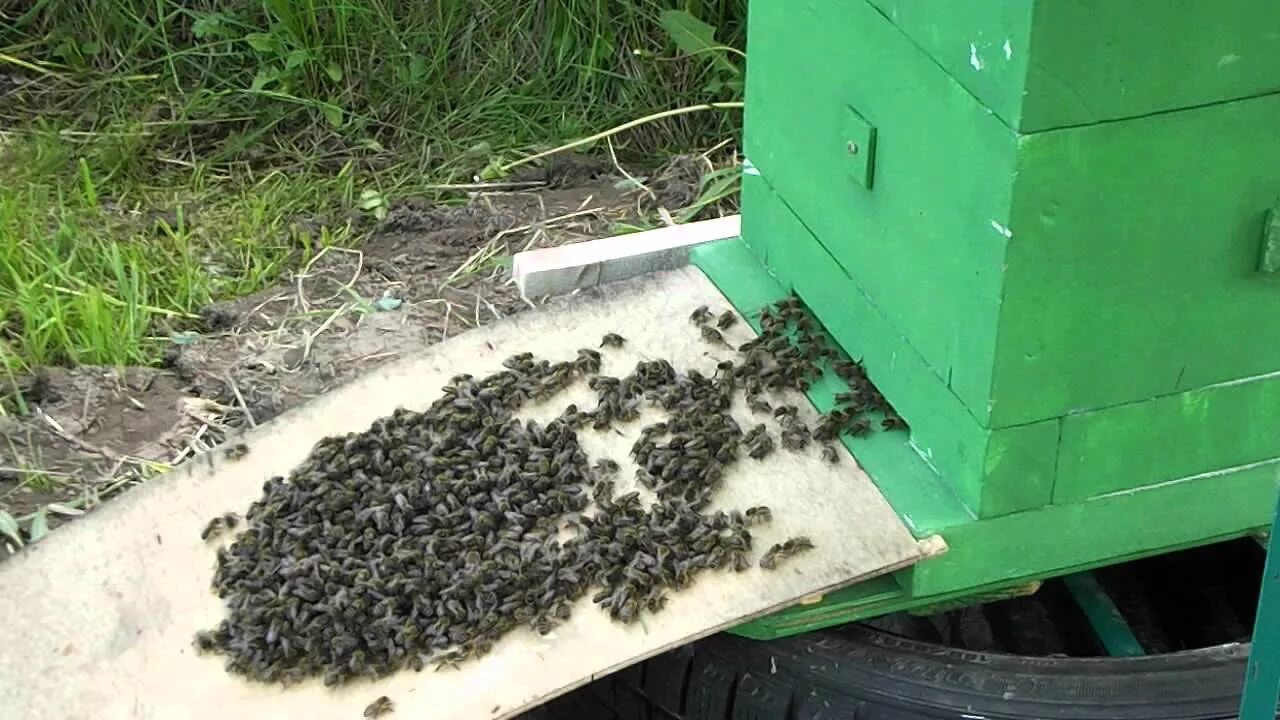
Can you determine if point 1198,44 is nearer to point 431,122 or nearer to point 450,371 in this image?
point 450,371

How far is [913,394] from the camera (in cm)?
238

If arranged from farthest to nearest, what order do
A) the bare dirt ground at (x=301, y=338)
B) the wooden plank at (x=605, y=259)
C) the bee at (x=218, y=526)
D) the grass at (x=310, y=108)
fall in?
1. the grass at (x=310, y=108)
2. the wooden plank at (x=605, y=259)
3. the bare dirt ground at (x=301, y=338)
4. the bee at (x=218, y=526)

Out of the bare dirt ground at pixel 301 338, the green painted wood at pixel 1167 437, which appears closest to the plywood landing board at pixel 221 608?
the green painted wood at pixel 1167 437

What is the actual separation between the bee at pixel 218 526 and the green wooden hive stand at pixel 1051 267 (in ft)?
2.90

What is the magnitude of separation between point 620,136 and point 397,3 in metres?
0.83

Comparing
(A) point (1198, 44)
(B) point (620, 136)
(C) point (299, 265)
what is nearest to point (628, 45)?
(B) point (620, 136)

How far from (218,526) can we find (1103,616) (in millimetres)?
1514

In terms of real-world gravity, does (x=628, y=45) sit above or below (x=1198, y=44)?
below

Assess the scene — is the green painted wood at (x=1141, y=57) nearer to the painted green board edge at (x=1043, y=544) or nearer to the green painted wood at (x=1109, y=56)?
the green painted wood at (x=1109, y=56)

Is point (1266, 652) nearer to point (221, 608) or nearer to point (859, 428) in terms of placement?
point (859, 428)

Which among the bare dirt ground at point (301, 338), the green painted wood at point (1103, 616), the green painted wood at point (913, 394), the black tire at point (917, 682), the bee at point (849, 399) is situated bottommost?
the bare dirt ground at point (301, 338)

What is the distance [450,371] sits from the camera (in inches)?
111

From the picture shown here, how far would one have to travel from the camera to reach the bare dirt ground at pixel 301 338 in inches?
125

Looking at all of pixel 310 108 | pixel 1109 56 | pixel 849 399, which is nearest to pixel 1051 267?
pixel 1109 56
